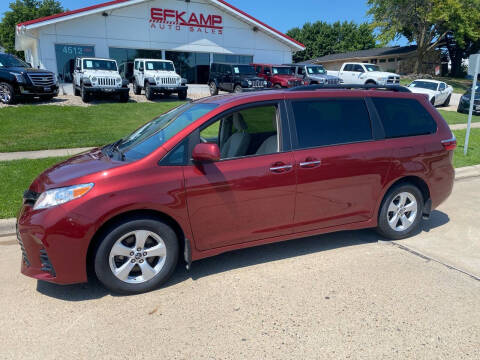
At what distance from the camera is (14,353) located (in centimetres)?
263

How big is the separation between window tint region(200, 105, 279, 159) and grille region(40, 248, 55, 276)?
166 cm

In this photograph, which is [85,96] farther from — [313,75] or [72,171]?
[72,171]

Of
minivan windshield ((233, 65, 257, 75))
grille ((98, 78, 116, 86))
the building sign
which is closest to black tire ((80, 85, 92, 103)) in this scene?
grille ((98, 78, 116, 86))

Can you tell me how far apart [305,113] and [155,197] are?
172 cm

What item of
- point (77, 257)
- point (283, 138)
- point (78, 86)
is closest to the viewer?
point (77, 257)

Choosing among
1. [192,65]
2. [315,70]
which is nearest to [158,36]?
[192,65]

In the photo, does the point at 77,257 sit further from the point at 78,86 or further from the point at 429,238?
the point at 78,86

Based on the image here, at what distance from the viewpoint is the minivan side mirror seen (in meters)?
3.23

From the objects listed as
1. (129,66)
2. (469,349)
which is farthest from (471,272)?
(129,66)

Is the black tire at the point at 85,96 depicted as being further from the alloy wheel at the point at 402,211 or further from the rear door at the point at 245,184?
the alloy wheel at the point at 402,211

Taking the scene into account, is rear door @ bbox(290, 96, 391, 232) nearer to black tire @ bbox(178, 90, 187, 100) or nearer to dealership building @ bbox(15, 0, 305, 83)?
black tire @ bbox(178, 90, 187, 100)

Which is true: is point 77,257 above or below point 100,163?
below

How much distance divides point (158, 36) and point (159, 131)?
2473 centimetres

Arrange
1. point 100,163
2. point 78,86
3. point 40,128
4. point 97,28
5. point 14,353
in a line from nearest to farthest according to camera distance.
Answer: point 14,353
point 100,163
point 40,128
point 78,86
point 97,28
